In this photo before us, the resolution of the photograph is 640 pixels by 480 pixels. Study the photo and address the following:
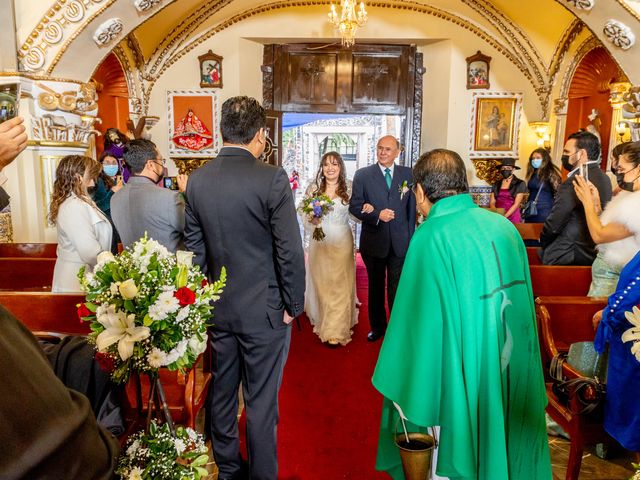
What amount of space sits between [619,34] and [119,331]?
5.95 m

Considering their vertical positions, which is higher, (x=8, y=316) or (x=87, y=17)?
(x=87, y=17)

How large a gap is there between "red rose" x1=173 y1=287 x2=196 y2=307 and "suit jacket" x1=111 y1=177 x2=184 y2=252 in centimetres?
142

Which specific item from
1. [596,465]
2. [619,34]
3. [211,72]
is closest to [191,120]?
[211,72]

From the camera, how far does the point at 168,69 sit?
874cm

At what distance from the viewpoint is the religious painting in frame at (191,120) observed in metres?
8.66

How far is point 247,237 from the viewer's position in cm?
217

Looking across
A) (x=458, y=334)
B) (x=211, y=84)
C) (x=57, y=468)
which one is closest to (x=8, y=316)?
(x=57, y=468)

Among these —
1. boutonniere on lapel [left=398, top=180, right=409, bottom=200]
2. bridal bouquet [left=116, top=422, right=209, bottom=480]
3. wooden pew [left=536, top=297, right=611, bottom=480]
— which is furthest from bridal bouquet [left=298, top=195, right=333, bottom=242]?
bridal bouquet [left=116, top=422, right=209, bottom=480]

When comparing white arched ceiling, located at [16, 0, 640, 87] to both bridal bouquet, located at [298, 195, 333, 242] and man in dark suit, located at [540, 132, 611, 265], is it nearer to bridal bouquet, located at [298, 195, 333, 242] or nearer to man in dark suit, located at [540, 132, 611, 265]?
bridal bouquet, located at [298, 195, 333, 242]

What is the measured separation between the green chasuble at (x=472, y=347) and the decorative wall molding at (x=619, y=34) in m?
4.62

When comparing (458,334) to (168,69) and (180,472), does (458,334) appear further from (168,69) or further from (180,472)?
(168,69)

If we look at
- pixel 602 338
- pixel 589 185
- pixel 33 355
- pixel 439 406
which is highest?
pixel 589 185

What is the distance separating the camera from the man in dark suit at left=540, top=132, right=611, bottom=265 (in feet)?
10.8

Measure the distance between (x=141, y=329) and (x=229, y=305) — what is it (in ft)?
2.57
